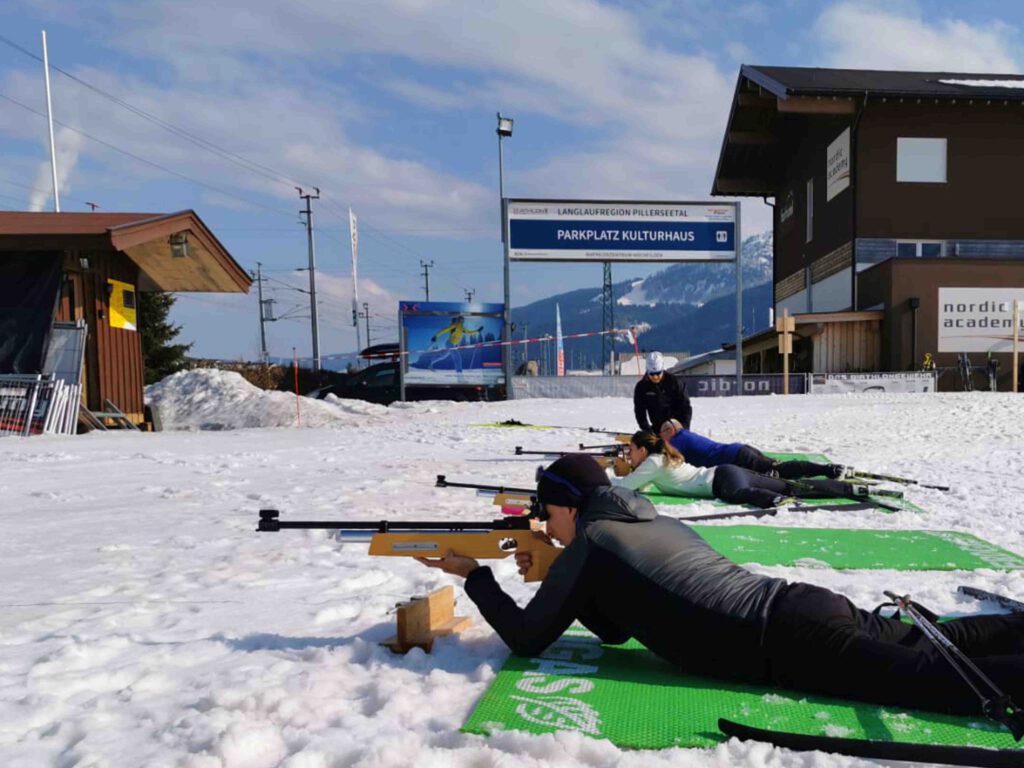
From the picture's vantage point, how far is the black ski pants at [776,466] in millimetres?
7891

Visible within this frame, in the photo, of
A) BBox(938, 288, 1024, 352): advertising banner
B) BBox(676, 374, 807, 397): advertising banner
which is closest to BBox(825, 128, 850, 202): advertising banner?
BBox(938, 288, 1024, 352): advertising banner

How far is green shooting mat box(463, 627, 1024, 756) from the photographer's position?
254cm

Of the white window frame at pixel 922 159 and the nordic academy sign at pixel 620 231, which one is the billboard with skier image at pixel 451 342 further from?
the white window frame at pixel 922 159

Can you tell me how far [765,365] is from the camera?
31641mm

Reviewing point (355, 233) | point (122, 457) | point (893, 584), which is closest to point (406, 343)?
point (122, 457)

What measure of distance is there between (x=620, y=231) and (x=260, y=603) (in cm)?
2299

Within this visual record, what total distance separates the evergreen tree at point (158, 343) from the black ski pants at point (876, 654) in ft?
125

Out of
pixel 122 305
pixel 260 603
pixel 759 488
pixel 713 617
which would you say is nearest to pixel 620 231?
pixel 122 305

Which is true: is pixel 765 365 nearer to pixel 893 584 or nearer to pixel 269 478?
pixel 269 478

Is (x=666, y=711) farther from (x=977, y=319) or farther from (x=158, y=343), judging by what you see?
(x=158, y=343)

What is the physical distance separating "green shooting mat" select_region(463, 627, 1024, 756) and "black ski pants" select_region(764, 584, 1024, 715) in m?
0.08

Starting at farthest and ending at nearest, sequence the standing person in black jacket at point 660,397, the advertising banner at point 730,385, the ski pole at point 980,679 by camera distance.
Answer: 1. the advertising banner at point 730,385
2. the standing person in black jacket at point 660,397
3. the ski pole at point 980,679

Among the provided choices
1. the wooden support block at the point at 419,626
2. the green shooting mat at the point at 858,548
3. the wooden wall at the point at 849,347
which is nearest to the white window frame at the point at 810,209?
the wooden wall at the point at 849,347

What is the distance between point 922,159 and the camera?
89.1ft
